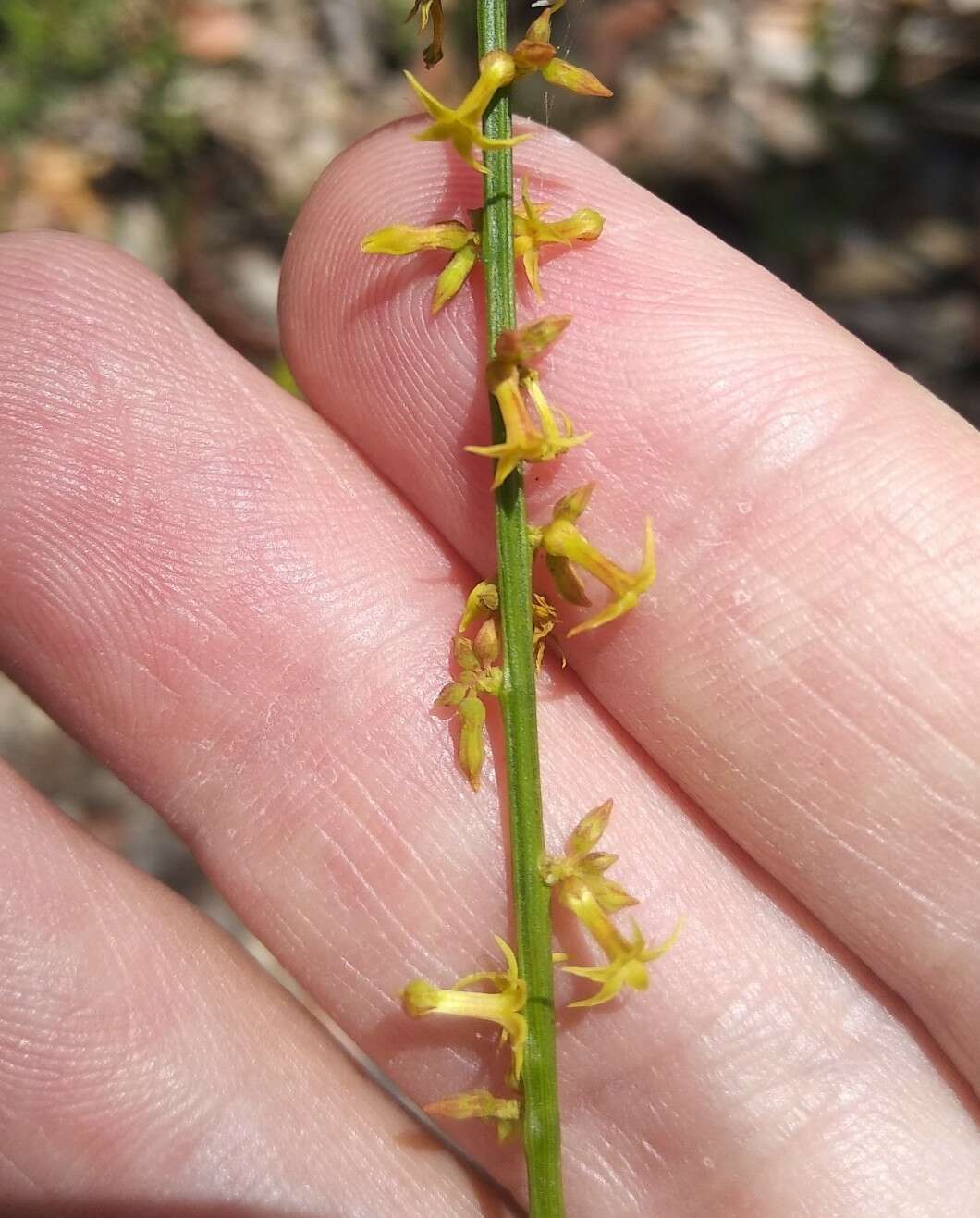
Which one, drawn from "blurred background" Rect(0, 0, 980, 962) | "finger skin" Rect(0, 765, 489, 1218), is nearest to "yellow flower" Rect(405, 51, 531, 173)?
"finger skin" Rect(0, 765, 489, 1218)

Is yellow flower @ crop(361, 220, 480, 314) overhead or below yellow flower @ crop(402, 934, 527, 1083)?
overhead

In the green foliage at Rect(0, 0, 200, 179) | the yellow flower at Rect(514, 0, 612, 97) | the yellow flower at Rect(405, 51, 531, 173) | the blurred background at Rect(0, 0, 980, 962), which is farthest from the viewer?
the green foliage at Rect(0, 0, 200, 179)

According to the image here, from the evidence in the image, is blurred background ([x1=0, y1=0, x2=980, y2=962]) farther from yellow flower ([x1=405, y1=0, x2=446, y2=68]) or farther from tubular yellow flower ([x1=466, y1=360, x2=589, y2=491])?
tubular yellow flower ([x1=466, y1=360, x2=589, y2=491])

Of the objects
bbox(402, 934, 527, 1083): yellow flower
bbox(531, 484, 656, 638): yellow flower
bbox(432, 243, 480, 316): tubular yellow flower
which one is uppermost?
bbox(432, 243, 480, 316): tubular yellow flower

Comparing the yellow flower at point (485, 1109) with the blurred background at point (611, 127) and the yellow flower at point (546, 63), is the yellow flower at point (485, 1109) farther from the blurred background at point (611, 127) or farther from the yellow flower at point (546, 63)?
the blurred background at point (611, 127)

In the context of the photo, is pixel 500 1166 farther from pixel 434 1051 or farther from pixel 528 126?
pixel 528 126

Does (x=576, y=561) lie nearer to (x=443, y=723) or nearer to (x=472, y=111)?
(x=443, y=723)
